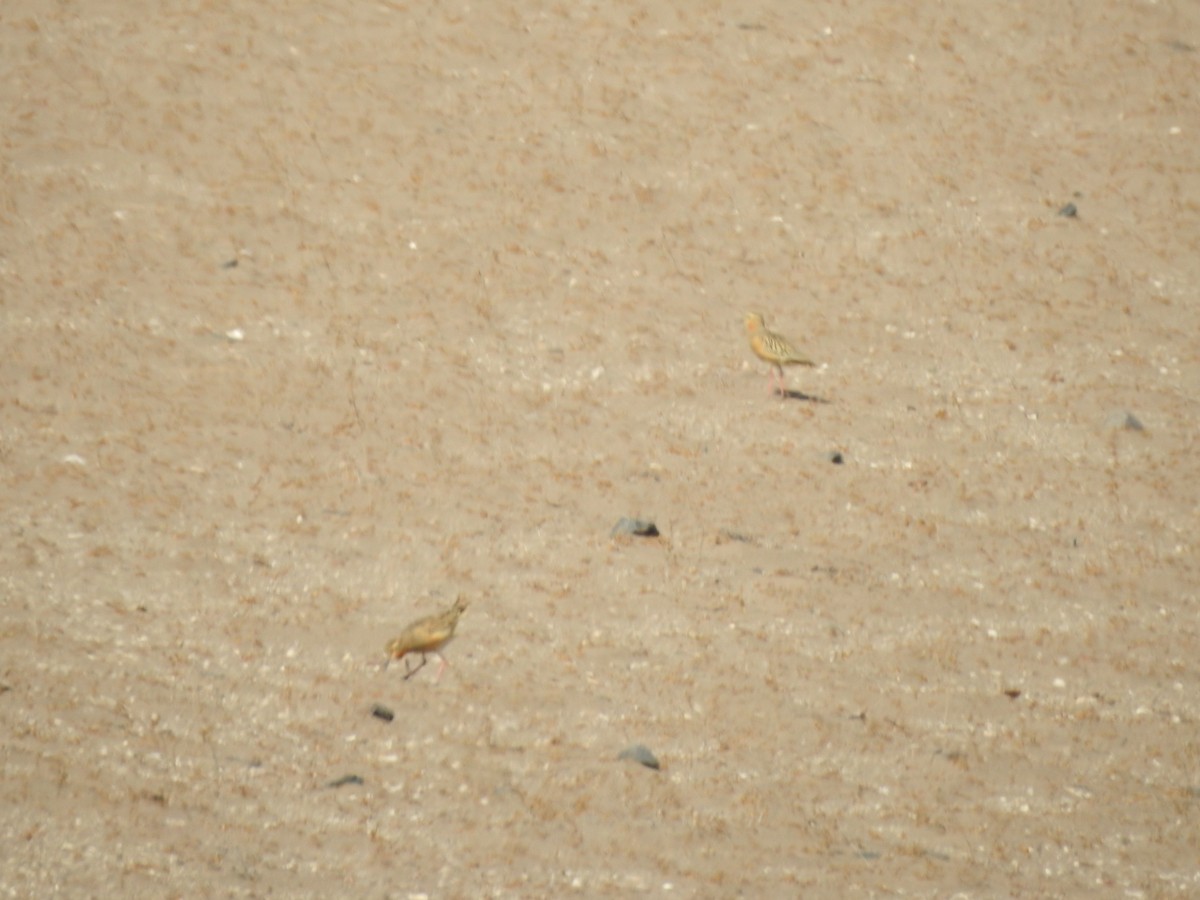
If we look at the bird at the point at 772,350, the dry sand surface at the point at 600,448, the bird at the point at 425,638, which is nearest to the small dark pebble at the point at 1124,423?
the dry sand surface at the point at 600,448

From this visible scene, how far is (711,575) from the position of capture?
799 centimetres

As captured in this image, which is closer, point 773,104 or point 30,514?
point 30,514

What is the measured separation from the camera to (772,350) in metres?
9.37

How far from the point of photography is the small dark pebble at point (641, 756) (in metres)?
6.61

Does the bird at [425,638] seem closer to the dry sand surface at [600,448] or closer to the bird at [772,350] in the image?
the dry sand surface at [600,448]

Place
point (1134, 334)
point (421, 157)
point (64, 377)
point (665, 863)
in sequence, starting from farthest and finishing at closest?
point (421, 157), point (1134, 334), point (64, 377), point (665, 863)

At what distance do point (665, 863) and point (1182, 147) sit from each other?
26.3 ft

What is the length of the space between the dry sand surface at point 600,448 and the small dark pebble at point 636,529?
0.09 meters

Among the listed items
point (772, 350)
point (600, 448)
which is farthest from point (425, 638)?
point (772, 350)

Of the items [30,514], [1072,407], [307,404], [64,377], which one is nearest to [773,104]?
[1072,407]

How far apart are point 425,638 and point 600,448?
2.28 metres

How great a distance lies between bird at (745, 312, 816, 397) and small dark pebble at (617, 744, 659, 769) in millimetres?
3267

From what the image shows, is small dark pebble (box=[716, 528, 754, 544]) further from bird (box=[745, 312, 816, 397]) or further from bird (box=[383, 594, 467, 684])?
bird (box=[383, 594, 467, 684])

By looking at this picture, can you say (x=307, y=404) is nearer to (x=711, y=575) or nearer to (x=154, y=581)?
(x=154, y=581)
